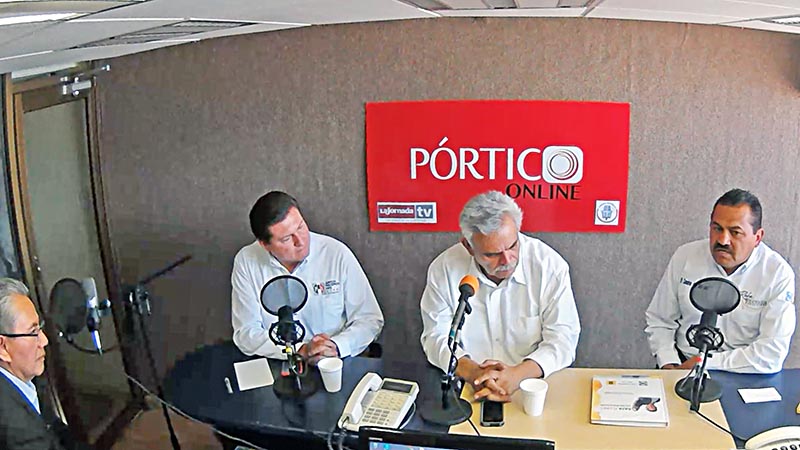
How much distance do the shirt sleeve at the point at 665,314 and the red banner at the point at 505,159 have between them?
67 cm

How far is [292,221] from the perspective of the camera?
280 centimetres

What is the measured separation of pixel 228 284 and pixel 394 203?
101 centimetres

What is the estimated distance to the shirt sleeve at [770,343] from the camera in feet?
7.84

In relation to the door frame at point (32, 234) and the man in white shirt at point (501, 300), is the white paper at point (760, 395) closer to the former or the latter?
the man in white shirt at point (501, 300)

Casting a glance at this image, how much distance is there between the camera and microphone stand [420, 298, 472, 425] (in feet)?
7.09

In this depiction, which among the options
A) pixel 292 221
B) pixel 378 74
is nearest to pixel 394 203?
pixel 378 74

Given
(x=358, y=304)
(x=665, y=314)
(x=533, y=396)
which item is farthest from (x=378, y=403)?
(x=665, y=314)

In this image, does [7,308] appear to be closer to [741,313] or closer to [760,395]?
[760,395]

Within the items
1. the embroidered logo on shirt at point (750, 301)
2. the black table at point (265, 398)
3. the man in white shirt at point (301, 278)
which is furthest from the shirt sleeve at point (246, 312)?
the embroidered logo on shirt at point (750, 301)

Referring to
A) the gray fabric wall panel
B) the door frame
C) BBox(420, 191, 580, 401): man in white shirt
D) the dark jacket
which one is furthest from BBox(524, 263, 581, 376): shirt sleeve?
the door frame

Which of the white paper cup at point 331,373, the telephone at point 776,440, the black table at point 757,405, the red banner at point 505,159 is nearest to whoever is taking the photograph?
the telephone at point 776,440

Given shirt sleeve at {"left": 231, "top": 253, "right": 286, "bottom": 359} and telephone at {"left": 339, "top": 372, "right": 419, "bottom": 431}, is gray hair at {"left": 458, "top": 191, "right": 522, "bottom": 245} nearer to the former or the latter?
telephone at {"left": 339, "top": 372, "right": 419, "bottom": 431}

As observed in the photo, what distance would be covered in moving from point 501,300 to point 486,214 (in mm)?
359

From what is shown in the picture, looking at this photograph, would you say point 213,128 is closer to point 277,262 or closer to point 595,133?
point 277,262
